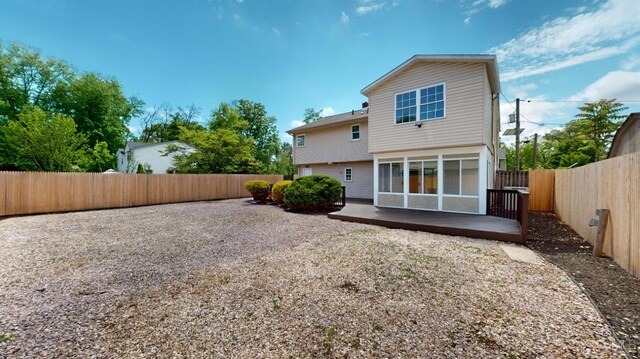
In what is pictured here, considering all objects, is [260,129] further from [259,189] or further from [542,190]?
[542,190]

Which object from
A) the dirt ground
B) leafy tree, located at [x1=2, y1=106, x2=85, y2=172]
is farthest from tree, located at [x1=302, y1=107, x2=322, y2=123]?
the dirt ground

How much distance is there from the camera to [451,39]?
10305mm

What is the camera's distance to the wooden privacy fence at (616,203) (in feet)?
11.9

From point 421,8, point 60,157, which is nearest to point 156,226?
point 421,8

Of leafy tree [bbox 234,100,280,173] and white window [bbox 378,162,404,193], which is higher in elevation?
leafy tree [bbox 234,100,280,173]

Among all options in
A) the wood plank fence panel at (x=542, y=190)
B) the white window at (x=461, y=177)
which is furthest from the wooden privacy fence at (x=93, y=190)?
the wood plank fence panel at (x=542, y=190)

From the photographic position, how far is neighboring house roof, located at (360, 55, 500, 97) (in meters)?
8.13

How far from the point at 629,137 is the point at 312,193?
1504 centimetres

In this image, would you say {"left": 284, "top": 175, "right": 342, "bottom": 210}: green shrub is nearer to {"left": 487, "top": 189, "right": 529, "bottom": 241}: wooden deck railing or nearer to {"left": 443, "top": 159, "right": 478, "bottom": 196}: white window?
{"left": 443, "top": 159, "right": 478, "bottom": 196}: white window

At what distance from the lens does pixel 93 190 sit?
35.8 ft

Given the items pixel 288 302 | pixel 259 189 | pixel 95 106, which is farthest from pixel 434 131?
pixel 95 106

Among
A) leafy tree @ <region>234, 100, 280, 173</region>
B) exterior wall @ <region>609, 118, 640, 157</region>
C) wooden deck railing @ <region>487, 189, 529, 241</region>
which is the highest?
leafy tree @ <region>234, 100, 280, 173</region>

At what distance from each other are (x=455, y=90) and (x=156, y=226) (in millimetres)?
11220

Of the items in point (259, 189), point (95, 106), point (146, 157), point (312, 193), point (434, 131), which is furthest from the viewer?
point (95, 106)
